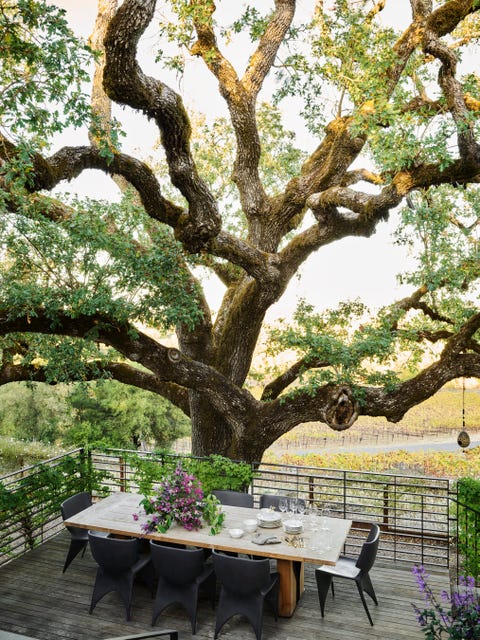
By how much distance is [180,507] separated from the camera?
16.9 ft

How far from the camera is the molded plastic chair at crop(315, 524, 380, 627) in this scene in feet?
15.9

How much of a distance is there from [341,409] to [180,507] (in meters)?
3.52

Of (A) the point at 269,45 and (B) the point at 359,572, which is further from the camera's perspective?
(A) the point at 269,45

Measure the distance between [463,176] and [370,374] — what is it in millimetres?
3089

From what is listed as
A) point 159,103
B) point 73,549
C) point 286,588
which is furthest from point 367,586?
point 159,103

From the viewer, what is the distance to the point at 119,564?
4.99 meters

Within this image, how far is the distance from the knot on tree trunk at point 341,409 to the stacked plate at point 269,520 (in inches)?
115

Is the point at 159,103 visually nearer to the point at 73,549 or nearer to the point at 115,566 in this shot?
the point at 115,566

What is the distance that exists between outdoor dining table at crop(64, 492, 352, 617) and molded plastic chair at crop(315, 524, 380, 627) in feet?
0.72

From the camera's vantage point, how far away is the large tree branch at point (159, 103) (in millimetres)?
4793

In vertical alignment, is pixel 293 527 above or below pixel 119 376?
below

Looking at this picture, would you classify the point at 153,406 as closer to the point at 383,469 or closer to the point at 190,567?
the point at 383,469

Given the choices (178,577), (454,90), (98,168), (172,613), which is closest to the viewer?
(178,577)

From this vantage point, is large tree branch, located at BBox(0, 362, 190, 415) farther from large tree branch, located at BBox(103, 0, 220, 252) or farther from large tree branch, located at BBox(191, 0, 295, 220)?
large tree branch, located at BBox(191, 0, 295, 220)
